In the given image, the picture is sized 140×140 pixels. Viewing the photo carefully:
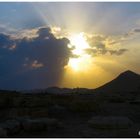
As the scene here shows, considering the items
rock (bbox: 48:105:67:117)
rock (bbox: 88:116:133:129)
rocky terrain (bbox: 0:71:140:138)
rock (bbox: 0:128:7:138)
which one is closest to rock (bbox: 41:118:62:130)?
rocky terrain (bbox: 0:71:140:138)

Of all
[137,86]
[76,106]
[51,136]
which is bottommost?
[51,136]

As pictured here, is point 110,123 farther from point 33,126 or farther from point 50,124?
point 33,126

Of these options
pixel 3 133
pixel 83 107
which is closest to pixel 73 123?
pixel 83 107

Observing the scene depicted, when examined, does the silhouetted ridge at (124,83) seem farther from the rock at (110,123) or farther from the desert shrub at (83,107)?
the rock at (110,123)

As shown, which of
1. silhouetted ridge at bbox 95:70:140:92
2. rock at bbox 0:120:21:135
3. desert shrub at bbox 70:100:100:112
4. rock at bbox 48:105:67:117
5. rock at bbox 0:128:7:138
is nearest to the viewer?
rock at bbox 0:128:7:138

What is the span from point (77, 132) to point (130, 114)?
26.9 ft

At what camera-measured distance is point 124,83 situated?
100m

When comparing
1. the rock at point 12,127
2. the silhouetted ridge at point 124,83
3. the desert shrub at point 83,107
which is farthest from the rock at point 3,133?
the silhouetted ridge at point 124,83

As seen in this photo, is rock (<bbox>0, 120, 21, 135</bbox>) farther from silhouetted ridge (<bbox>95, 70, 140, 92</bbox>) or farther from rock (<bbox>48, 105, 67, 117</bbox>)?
silhouetted ridge (<bbox>95, 70, 140, 92</bbox>)

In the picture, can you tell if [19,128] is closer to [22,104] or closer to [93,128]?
[93,128]

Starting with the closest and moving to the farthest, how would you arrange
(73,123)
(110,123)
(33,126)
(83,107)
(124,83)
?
1. (33,126)
2. (110,123)
3. (73,123)
4. (83,107)
5. (124,83)

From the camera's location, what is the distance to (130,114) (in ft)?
78.6

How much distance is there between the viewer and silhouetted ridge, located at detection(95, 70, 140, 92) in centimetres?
9656

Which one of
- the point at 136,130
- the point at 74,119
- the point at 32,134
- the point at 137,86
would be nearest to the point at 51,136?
the point at 32,134
